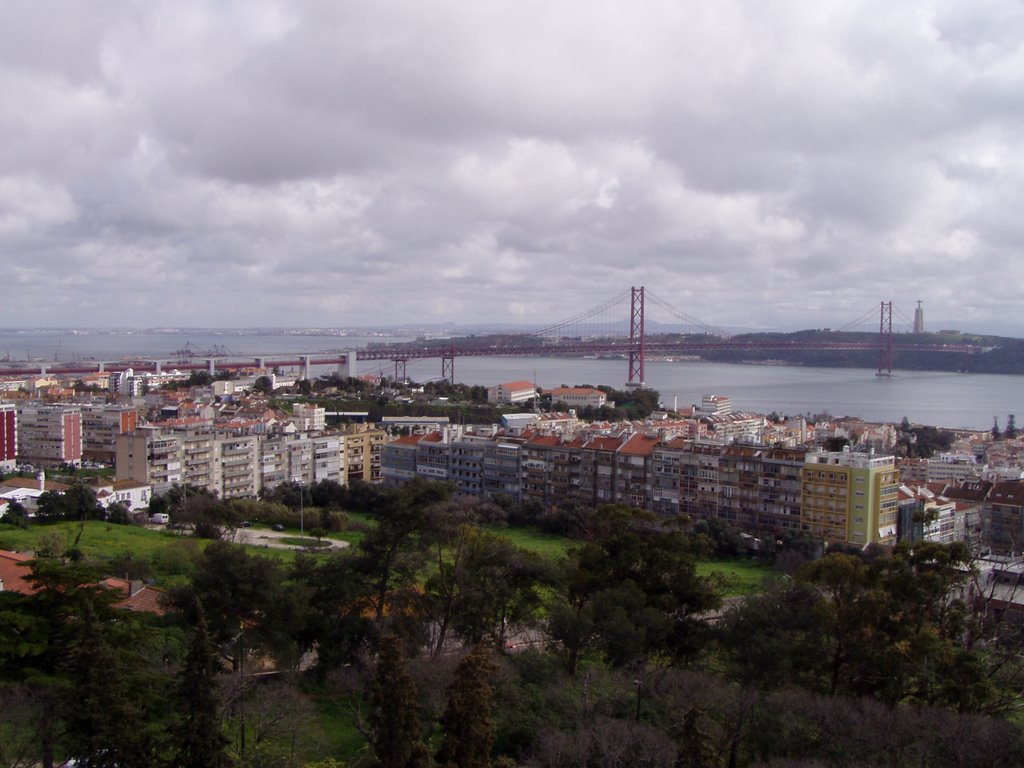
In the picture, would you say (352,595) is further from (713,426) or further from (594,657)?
(713,426)

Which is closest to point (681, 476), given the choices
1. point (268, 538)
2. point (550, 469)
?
point (550, 469)

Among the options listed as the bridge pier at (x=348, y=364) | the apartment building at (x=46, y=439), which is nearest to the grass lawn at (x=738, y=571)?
the apartment building at (x=46, y=439)

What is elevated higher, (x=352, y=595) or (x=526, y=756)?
(x=352, y=595)

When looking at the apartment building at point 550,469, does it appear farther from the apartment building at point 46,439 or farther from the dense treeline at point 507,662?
the apartment building at point 46,439

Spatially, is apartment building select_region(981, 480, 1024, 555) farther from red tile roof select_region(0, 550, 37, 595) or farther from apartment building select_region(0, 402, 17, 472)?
apartment building select_region(0, 402, 17, 472)

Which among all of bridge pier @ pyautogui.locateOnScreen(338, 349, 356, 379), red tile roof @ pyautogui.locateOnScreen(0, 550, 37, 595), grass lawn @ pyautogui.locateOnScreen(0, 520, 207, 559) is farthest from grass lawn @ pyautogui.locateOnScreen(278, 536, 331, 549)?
bridge pier @ pyautogui.locateOnScreen(338, 349, 356, 379)

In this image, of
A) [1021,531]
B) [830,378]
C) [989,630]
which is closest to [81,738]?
[989,630]
